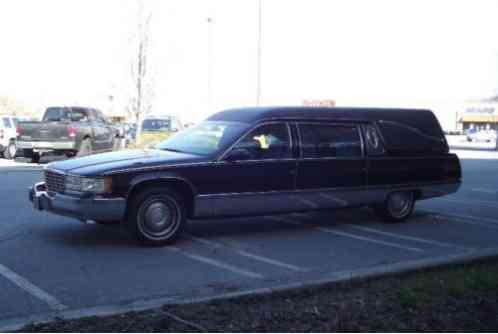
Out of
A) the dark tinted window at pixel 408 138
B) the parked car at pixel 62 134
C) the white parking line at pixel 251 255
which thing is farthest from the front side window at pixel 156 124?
the white parking line at pixel 251 255

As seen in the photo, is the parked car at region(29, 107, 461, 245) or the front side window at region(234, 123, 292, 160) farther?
the front side window at region(234, 123, 292, 160)

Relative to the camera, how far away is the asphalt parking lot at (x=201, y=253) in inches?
220

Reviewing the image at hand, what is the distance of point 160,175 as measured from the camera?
7.38 m

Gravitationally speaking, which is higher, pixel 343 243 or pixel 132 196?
pixel 132 196

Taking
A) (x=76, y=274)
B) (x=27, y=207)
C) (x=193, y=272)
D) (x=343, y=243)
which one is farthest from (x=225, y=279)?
(x=27, y=207)

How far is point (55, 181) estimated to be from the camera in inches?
300

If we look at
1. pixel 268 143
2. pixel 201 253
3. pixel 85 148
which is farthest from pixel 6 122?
pixel 201 253

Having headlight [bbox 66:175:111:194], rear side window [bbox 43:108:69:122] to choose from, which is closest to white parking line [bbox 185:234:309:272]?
headlight [bbox 66:175:111:194]

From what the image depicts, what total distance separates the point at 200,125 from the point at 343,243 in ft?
8.80

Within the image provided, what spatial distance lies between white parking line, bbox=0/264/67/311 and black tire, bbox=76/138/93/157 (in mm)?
14096

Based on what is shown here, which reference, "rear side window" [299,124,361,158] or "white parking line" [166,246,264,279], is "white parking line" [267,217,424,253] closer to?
"rear side window" [299,124,361,158]

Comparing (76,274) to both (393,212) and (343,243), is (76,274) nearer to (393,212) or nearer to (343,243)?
(343,243)

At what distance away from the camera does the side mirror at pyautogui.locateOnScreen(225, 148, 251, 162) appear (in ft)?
25.7

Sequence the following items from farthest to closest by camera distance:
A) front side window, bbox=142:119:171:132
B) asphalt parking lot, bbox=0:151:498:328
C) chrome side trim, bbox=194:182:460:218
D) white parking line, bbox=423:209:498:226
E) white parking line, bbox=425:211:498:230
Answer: front side window, bbox=142:119:171:132
white parking line, bbox=423:209:498:226
white parking line, bbox=425:211:498:230
chrome side trim, bbox=194:182:460:218
asphalt parking lot, bbox=0:151:498:328
